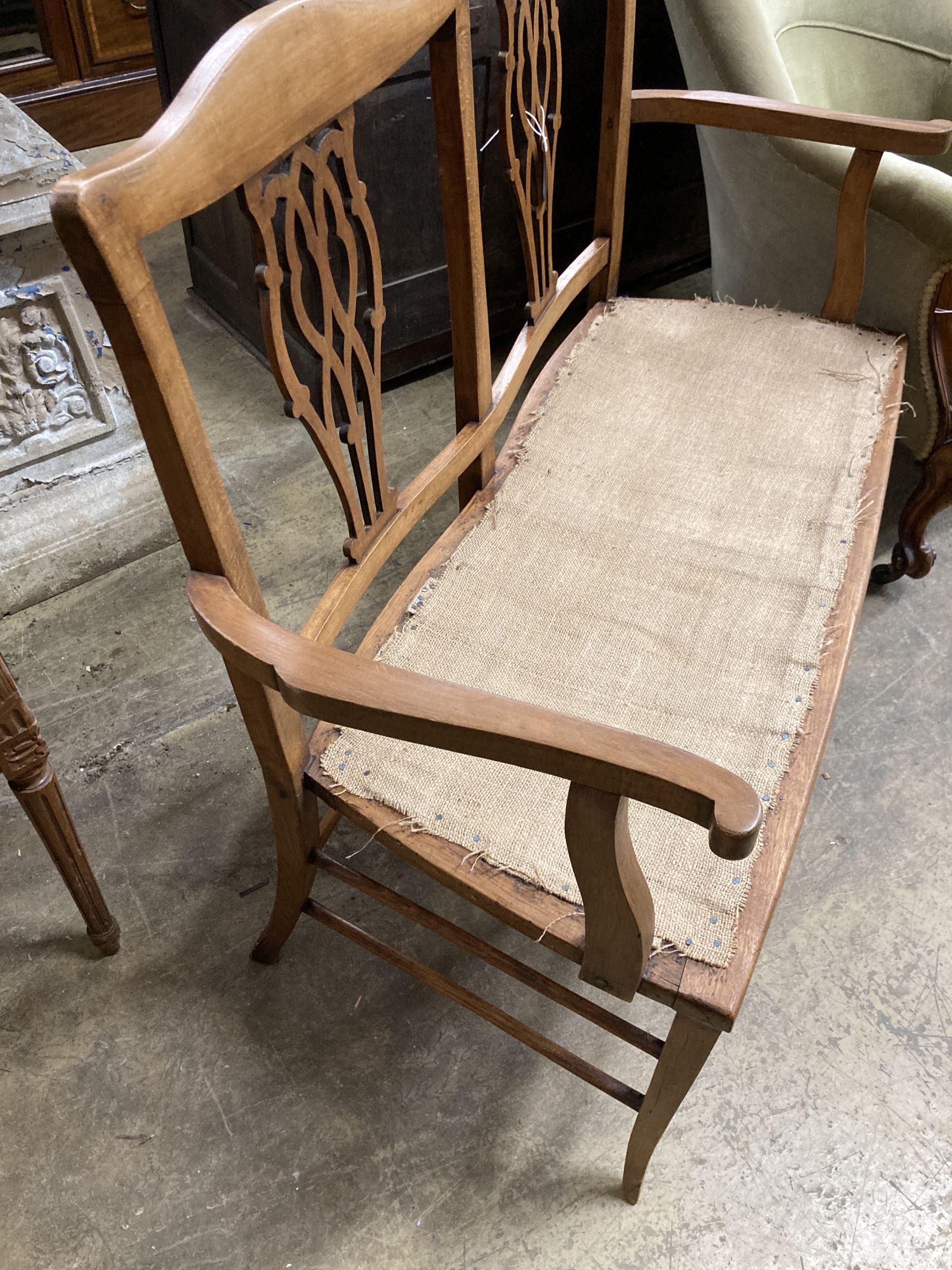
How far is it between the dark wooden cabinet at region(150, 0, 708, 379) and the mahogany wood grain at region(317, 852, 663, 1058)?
1.36m

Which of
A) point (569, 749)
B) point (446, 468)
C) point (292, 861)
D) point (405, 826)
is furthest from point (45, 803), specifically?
point (569, 749)

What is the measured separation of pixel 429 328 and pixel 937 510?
3.78ft

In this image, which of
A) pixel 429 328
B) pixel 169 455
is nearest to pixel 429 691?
pixel 169 455

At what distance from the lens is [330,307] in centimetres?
93

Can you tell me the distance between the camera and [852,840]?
1471mm

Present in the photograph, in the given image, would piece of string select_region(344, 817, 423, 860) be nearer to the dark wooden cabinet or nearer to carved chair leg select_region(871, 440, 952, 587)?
carved chair leg select_region(871, 440, 952, 587)

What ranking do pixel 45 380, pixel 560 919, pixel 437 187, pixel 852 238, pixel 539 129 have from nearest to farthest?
1. pixel 560 919
2. pixel 539 129
3. pixel 852 238
4. pixel 45 380
5. pixel 437 187

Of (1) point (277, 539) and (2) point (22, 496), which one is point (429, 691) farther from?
(2) point (22, 496)

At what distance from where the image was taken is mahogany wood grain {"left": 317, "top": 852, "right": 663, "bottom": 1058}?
0.99m

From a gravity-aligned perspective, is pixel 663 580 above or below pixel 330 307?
below

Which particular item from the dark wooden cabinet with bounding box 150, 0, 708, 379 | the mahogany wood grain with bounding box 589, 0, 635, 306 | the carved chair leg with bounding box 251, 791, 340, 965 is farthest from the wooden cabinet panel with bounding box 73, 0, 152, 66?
the carved chair leg with bounding box 251, 791, 340, 965

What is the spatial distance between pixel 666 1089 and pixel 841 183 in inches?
51.5

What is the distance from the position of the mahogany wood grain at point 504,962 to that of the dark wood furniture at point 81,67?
298 centimetres

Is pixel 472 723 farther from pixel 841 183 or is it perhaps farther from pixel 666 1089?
pixel 841 183
